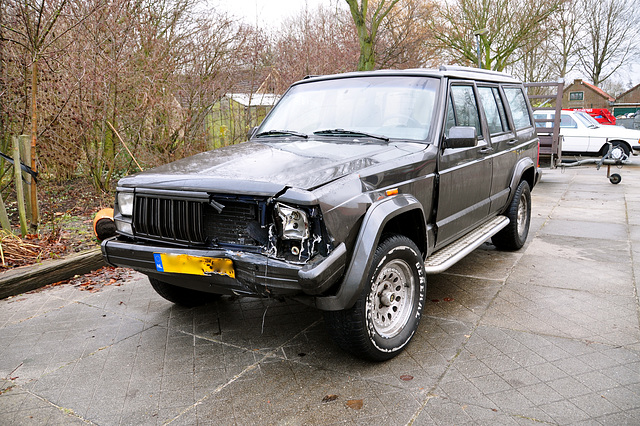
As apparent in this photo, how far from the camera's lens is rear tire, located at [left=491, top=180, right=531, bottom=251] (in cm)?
569

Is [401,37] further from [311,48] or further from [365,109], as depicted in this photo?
[365,109]

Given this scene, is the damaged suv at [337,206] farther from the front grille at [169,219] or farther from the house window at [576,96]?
the house window at [576,96]

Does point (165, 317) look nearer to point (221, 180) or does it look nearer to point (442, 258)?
point (221, 180)

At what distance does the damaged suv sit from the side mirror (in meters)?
0.01

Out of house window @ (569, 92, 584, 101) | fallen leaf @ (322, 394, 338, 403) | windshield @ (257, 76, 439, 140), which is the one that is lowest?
fallen leaf @ (322, 394, 338, 403)

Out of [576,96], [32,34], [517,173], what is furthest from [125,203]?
[576,96]

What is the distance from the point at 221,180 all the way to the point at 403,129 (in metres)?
1.67

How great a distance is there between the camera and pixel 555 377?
3062mm

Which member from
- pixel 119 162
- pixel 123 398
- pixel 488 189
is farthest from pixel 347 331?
pixel 119 162

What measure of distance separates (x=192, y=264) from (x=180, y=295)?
4.52 feet

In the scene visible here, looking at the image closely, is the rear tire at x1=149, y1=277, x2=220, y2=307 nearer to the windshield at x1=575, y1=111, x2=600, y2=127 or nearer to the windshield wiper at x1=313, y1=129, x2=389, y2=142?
the windshield wiper at x1=313, y1=129, x2=389, y2=142

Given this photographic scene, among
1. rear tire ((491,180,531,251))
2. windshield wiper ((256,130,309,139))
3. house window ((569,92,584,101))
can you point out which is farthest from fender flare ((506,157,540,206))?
house window ((569,92,584,101))

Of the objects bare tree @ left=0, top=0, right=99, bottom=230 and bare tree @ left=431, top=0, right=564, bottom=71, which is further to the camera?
bare tree @ left=431, top=0, right=564, bottom=71

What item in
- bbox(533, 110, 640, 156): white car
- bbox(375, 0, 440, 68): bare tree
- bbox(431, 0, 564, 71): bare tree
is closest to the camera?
bbox(533, 110, 640, 156): white car
